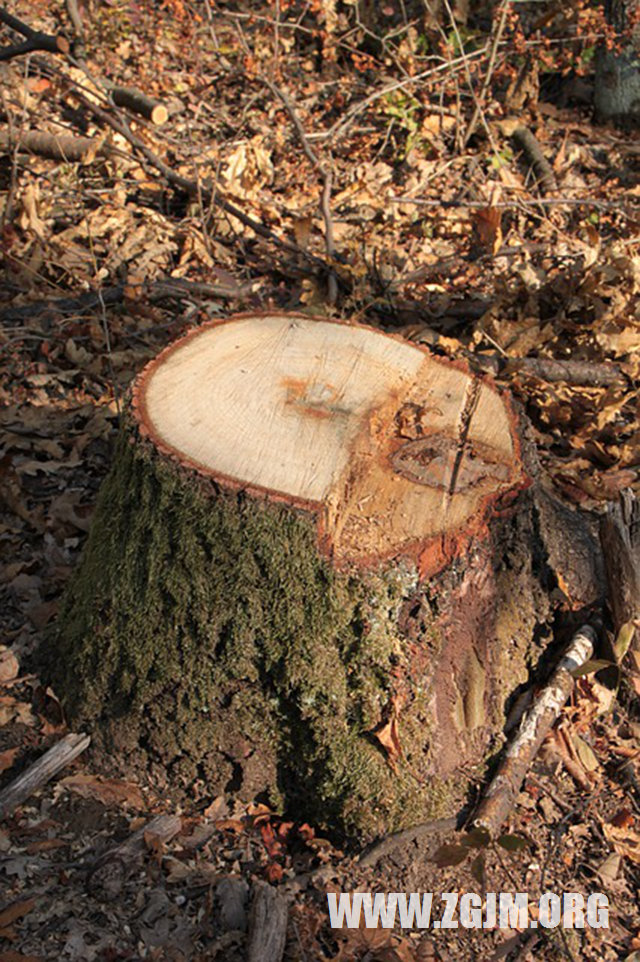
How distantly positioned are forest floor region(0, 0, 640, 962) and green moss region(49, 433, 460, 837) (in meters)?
0.14

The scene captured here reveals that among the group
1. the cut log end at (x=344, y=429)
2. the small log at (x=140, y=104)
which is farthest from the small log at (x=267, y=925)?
the small log at (x=140, y=104)

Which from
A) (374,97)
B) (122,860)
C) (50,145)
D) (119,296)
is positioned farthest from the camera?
(374,97)

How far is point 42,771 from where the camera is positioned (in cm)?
271

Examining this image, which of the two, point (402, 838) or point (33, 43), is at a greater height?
point (33, 43)

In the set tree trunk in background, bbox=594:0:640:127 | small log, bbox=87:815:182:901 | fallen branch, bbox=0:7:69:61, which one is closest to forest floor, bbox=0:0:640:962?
small log, bbox=87:815:182:901

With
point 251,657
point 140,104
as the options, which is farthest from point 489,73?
point 251,657

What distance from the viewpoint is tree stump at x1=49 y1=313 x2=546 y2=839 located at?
253cm

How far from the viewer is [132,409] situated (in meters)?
2.77

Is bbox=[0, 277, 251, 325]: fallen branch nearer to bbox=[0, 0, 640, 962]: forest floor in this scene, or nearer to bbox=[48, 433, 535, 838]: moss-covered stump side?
bbox=[0, 0, 640, 962]: forest floor

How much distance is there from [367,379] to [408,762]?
3.83ft

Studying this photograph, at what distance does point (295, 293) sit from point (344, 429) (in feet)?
9.03

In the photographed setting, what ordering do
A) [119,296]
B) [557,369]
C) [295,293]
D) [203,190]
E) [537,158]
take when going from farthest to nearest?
[537,158]
[203,190]
[295,293]
[119,296]
[557,369]

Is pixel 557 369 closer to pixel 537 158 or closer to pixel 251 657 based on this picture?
pixel 251 657

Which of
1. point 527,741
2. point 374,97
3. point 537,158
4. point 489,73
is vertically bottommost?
point 527,741
